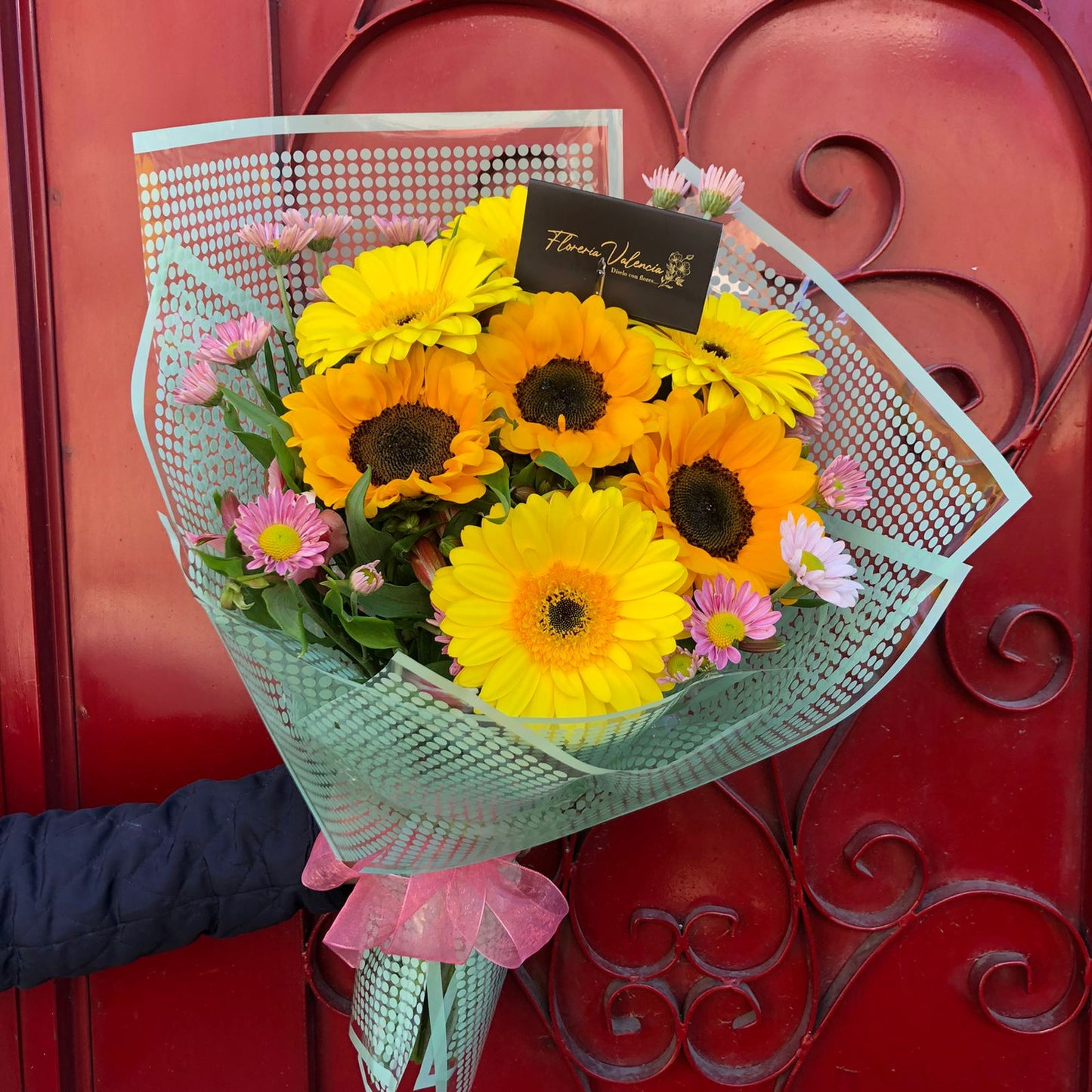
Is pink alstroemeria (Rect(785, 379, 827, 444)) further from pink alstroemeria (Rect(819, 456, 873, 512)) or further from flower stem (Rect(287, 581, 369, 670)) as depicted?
flower stem (Rect(287, 581, 369, 670))

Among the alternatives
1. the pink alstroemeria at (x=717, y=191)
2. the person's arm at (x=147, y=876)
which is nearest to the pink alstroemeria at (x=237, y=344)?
the pink alstroemeria at (x=717, y=191)

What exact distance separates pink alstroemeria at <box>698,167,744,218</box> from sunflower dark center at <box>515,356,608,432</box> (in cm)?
17

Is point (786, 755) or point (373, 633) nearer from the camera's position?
point (373, 633)

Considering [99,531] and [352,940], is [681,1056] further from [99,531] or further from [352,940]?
[99,531]

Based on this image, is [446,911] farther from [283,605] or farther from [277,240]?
[277,240]

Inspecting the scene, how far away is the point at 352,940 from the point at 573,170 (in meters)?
0.73

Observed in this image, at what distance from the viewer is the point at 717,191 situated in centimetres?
56

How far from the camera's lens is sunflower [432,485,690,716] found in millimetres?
454

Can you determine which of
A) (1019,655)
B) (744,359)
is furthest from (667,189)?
(1019,655)

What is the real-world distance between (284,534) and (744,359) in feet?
1.13

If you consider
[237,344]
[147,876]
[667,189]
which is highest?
[667,189]

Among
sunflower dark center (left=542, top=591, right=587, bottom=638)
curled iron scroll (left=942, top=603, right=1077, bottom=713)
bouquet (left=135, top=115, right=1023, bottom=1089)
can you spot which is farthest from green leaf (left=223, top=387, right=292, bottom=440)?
curled iron scroll (left=942, top=603, right=1077, bottom=713)

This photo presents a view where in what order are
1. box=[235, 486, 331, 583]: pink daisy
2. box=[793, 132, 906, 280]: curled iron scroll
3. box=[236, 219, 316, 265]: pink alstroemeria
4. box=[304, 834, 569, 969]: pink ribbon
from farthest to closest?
box=[793, 132, 906, 280]: curled iron scroll
box=[304, 834, 569, 969]: pink ribbon
box=[236, 219, 316, 265]: pink alstroemeria
box=[235, 486, 331, 583]: pink daisy

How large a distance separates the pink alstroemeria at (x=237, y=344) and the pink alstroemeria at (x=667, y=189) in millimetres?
307
